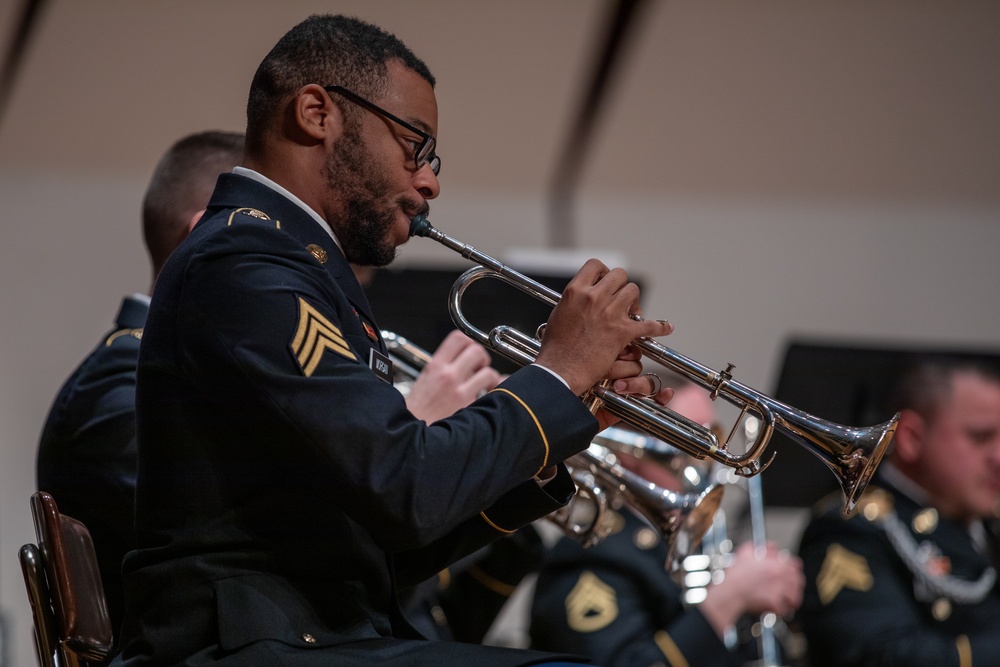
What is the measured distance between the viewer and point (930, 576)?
13.0ft

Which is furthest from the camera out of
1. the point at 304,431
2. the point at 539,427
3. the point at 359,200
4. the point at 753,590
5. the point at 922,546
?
the point at 922,546

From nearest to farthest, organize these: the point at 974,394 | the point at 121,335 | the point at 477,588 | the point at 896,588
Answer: the point at 121,335, the point at 477,588, the point at 896,588, the point at 974,394

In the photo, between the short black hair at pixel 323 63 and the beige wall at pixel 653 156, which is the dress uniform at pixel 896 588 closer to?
the beige wall at pixel 653 156

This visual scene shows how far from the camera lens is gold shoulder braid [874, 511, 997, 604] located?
3.95 metres

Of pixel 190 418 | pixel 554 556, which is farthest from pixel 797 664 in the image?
pixel 190 418

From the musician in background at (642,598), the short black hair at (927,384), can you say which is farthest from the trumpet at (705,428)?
the short black hair at (927,384)

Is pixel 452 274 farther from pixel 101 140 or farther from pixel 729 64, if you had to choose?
pixel 729 64

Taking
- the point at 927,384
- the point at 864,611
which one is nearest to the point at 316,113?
the point at 864,611

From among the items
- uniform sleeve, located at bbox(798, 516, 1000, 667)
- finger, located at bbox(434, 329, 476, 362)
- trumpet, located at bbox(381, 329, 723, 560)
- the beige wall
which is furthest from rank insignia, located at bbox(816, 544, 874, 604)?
finger, located at bbox(434, 329, 476, 362)

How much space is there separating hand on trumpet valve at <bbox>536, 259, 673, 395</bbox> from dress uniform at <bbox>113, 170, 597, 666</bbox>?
5 cm

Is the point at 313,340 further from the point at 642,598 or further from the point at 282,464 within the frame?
the point at 642,598

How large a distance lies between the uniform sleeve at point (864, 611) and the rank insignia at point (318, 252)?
103 inches

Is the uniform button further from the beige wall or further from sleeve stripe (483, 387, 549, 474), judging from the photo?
sleeve stripe (483, 387, 549, 474)

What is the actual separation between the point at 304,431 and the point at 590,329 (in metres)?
0.46
